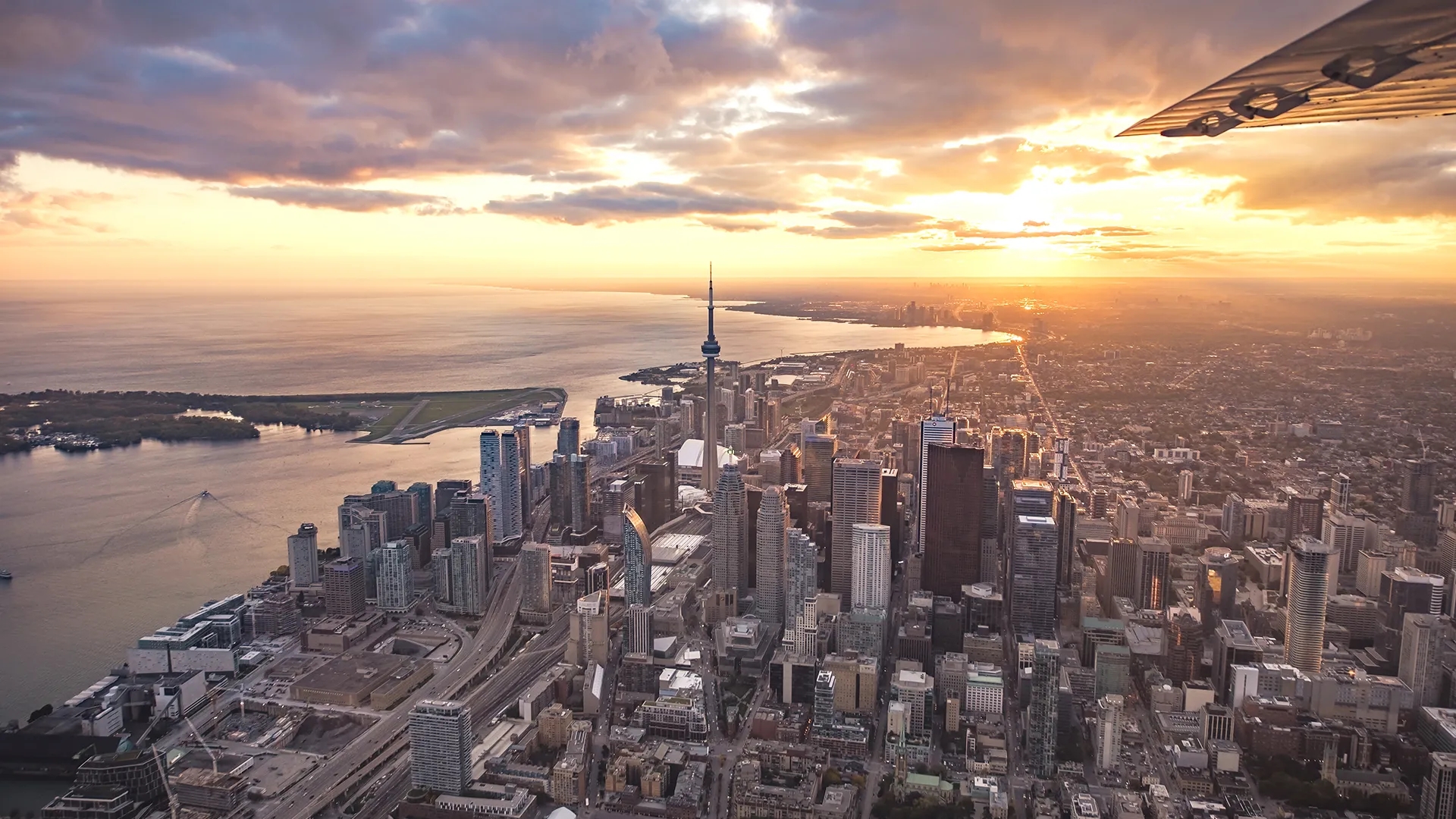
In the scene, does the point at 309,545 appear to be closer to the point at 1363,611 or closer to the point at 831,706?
the point at 831,706

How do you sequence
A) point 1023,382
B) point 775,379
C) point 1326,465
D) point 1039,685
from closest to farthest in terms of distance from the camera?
point 1039,685 < point 1326,465 < point 1023,382 < point 775,379

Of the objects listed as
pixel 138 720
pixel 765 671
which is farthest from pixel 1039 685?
pixel 138 720

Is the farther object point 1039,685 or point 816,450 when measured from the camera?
point 816,450

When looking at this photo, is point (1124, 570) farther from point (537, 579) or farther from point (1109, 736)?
point (537, 579)

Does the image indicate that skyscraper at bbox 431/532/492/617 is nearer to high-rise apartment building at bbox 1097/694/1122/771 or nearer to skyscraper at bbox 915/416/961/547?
skyscraper at bbox 915/416/961/547

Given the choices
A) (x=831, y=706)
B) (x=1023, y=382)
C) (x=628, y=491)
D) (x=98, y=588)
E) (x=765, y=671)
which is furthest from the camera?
(x=1023, y=382)

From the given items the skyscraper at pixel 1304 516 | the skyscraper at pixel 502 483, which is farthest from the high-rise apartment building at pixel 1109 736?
the skyscraper at pixel 502 483

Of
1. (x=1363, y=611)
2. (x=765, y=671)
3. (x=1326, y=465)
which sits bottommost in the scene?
(x=765, y=671)
